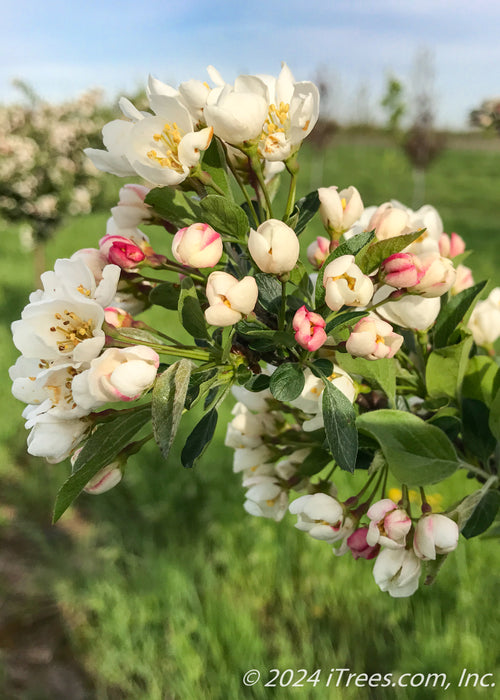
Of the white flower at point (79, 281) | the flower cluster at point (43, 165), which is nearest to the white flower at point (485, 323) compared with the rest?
the white flower at point (79, 281)

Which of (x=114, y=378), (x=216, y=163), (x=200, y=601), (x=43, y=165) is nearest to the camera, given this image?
(x=114, y=378)

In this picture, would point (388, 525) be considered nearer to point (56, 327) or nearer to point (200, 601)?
point (56, 327)

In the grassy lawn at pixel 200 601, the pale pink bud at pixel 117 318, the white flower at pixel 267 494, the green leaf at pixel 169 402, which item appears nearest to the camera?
the green leaf at pixel 169 402

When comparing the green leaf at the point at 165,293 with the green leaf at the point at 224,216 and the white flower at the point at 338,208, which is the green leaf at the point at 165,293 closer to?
the green leaf at the point at 224,216

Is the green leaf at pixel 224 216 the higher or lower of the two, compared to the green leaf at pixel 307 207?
higher

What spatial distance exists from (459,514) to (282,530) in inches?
96.7

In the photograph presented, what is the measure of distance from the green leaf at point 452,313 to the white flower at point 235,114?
0.32m

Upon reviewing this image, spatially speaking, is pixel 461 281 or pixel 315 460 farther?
pixel 461 281

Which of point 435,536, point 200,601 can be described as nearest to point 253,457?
point 435,536

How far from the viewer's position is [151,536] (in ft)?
10.5

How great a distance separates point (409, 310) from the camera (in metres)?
0.69

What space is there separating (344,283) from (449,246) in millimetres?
349

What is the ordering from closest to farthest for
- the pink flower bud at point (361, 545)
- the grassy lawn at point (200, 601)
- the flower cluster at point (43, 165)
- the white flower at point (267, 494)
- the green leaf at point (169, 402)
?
the green leaf at point (169, 402) → the pink flower bud at point (361, 545) → the white flower at point (267, 494) → the grassy lawn at point (200, 601) → the flower cluster at point (43, 165)

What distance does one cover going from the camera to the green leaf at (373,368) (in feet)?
2.16
